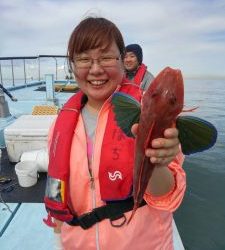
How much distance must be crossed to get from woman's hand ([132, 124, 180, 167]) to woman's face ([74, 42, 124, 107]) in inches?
28.9

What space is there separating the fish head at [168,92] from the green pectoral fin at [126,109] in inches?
7.1

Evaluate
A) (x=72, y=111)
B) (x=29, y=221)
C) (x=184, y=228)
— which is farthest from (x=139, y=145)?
(x=184, y=228)

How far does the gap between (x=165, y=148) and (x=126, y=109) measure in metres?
0.29

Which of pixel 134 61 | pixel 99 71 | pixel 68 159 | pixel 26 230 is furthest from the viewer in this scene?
pixel 134 61

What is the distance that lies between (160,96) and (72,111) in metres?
1.08

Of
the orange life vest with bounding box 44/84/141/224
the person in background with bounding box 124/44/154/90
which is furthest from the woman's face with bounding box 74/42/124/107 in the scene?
the person in background with bounding box 124/44/154/90

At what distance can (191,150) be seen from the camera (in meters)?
1.40

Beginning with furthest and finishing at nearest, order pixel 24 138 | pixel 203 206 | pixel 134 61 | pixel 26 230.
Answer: pixel 134 61 → pixel 203 206 → pixel 24 138 → pixel 26 230

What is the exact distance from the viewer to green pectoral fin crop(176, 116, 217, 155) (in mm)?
1280

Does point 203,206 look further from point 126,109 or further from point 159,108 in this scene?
point 159,108

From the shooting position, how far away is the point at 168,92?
1.17 meters

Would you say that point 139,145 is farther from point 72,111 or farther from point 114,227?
point 72,111

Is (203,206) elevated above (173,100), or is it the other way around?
(173,100)

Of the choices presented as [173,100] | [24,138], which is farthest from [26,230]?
[173,100]
